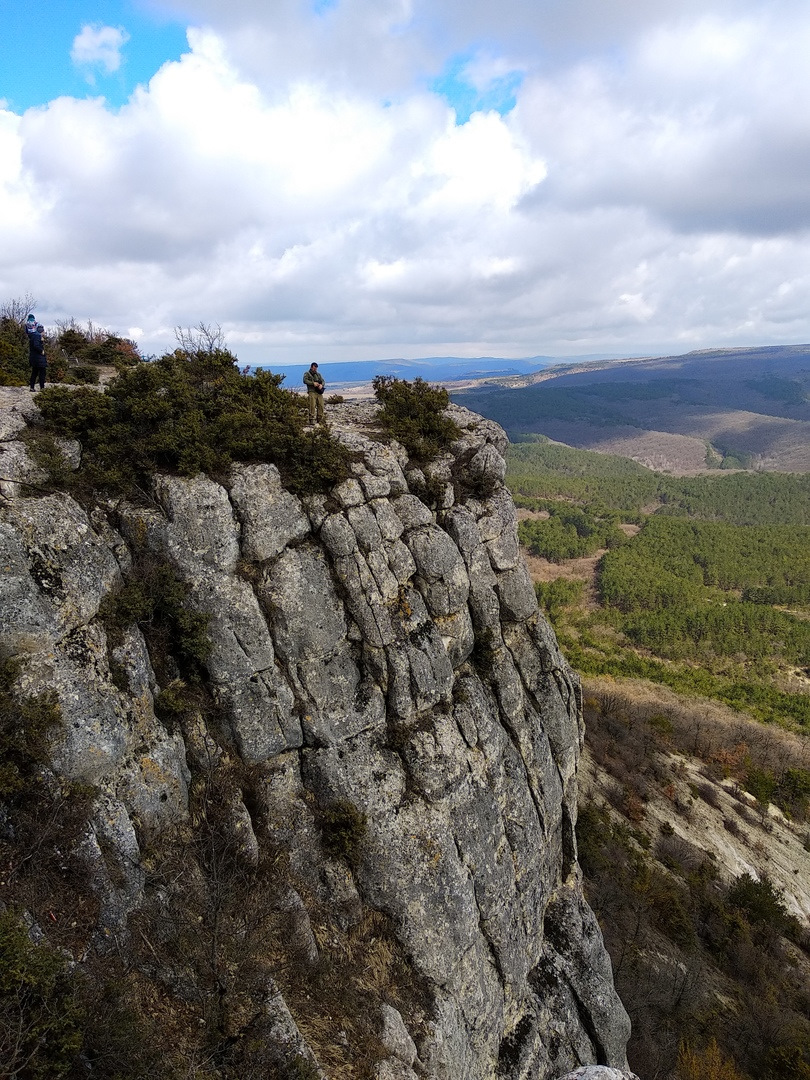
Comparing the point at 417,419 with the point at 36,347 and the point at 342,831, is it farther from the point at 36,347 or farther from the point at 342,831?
the point at 342,831

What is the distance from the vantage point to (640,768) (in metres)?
62.8

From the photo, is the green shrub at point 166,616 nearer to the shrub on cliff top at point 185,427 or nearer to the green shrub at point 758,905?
the shrub on cliff top at point 185,427

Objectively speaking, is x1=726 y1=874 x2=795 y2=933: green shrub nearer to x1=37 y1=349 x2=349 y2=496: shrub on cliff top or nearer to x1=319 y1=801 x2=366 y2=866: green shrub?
x1=319 y1=801 x2=366 y2=866: green shrub

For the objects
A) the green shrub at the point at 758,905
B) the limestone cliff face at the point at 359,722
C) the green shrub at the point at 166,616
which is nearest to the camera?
the limestone cliff face at the point at 359,722

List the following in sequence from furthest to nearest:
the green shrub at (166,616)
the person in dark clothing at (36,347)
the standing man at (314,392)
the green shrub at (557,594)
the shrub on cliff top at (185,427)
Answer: the green shrub at (557,594) → the standing man at (314,392) → the person in dark clothing at (36,347) → the shrub on cliff top at (185,427) → the green shrub at (166,616)

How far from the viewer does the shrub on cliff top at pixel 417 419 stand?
2358 cm

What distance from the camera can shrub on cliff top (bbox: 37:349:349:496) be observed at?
54.3 feet

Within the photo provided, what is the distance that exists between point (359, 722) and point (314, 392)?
1427 cm

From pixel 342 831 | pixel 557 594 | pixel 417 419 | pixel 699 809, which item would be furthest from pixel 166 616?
pixel 557 594

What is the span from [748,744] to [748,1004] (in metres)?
49.5

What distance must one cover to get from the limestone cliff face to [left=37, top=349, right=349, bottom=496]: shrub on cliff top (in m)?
0.92

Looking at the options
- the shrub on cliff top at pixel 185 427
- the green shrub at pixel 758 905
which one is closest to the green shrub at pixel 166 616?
the shrub on cliff top at pixel 185 427

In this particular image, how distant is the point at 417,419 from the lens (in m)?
25.1

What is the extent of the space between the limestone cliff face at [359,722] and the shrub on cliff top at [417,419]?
804mm
